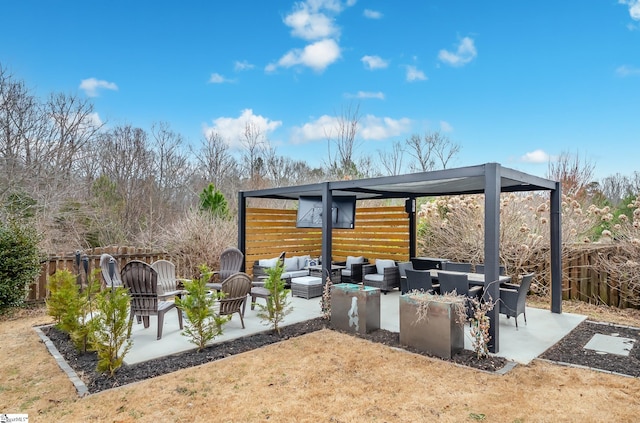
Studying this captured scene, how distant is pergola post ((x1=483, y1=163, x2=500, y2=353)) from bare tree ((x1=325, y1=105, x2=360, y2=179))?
40.4 ft

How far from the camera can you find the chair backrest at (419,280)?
6.27 meters

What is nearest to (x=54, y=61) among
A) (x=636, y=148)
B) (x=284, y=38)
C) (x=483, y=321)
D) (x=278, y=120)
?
(x=284, y=38)

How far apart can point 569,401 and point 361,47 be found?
11.9 metres

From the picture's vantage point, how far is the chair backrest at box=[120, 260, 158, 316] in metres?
5.33

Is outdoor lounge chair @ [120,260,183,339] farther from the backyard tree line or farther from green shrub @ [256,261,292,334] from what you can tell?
the backyard tree line

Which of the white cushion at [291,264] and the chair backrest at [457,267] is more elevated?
the chair backrest at [457,267]

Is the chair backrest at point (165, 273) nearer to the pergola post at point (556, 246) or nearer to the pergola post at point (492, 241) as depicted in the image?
the pergola post at point (492, 241)

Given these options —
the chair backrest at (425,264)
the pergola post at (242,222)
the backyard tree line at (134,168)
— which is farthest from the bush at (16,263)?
the chair backrest at (425,264)

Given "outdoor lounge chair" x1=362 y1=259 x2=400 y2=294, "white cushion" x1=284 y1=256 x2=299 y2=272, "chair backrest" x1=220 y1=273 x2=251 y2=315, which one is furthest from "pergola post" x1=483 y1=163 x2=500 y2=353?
"white cushion" x1=284 y1=256 x2=299 y2=272

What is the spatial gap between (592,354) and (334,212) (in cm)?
627

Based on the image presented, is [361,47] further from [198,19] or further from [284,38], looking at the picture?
[198,19]

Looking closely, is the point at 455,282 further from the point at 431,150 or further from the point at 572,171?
the point at 431,150

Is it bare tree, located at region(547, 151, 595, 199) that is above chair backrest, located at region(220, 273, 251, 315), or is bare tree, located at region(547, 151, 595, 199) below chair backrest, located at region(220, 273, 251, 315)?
above

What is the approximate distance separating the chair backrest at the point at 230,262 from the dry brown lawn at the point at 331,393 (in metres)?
3.51
